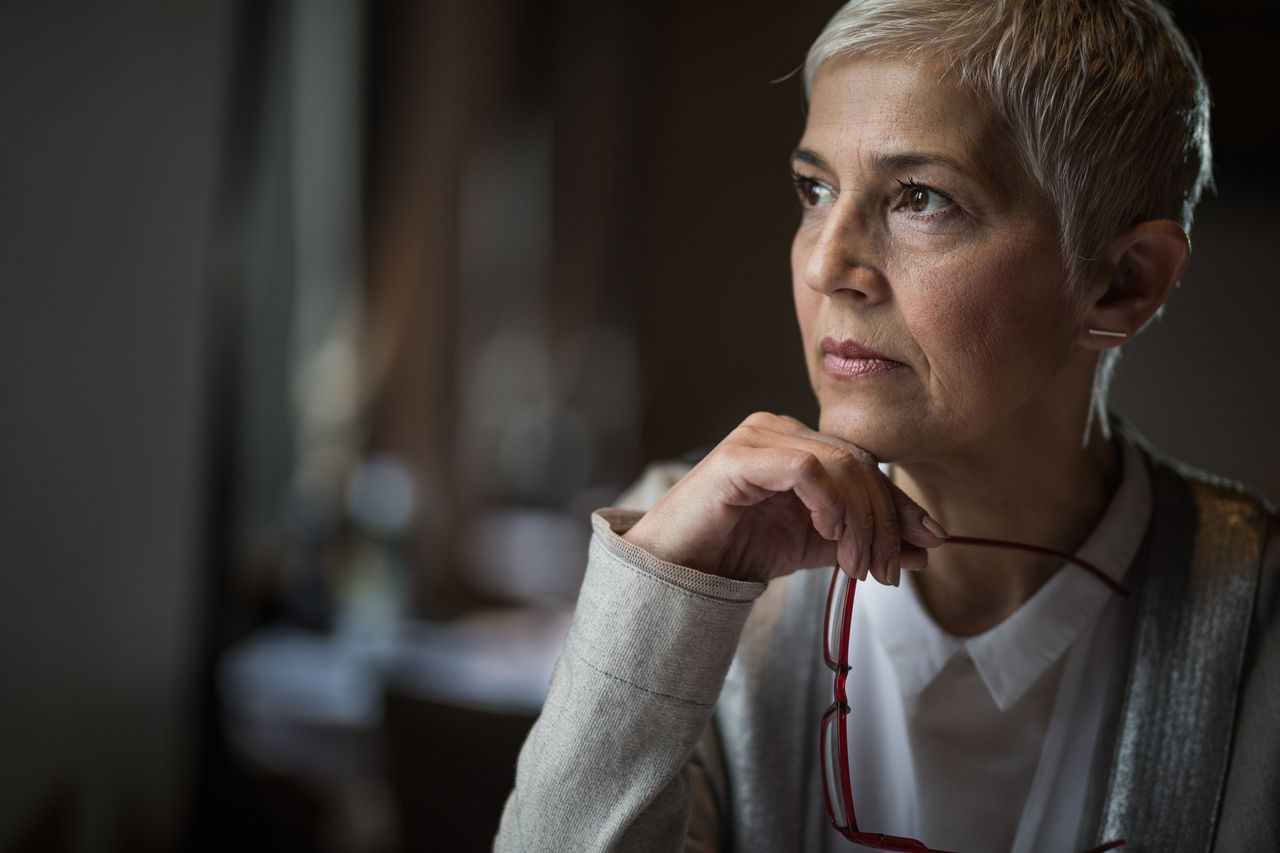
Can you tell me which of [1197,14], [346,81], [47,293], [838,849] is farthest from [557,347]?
[838,849]

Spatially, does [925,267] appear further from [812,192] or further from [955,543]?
[955,543]

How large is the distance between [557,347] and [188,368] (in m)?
2.96

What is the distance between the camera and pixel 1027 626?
98 centimetres

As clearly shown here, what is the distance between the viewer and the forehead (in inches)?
32.9

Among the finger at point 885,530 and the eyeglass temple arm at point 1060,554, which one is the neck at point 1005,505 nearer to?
the eyeglass temple arm at point 1060,554

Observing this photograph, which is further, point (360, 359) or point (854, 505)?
point (360, 359)

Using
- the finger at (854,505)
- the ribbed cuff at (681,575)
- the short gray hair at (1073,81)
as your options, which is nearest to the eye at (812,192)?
the short gray hair at (1073,81)

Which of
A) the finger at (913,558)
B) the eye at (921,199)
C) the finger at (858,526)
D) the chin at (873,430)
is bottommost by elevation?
the finger at (913,558)

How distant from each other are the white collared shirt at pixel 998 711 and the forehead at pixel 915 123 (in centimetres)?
37

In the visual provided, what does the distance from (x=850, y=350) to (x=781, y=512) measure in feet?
0.47

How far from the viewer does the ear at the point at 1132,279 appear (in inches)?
35.7

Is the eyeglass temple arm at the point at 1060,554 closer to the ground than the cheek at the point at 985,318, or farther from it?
closer to the ground

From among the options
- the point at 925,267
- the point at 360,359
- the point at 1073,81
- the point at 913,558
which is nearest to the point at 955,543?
the point at 913,558

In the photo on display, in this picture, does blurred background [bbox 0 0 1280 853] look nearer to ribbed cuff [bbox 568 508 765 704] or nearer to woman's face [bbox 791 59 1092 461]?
ribbed cuff [bbox 568 508 765 704]
